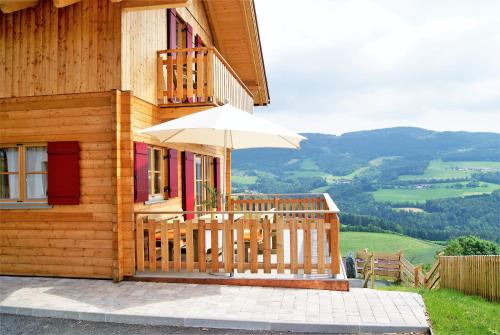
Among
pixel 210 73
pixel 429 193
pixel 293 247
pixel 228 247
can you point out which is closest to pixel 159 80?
pixel 210 73

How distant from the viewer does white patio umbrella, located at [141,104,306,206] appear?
22.8 ft

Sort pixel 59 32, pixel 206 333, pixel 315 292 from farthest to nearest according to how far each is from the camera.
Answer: pixel 59 32 < pixel 315 292 < pixel 206 333

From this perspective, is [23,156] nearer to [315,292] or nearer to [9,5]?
[9,5]

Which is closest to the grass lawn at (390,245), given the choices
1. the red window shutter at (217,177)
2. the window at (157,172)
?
the red window shutter at (217,177)

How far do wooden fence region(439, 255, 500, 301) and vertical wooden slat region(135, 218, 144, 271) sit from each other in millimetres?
11265

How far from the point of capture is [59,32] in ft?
25.9

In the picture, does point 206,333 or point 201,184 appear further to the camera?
point 201,184

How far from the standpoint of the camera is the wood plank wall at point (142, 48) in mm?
7816

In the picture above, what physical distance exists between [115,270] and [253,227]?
2552 millimetres

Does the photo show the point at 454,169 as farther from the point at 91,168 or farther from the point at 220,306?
the point at 220,306

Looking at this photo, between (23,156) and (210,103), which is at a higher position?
(210,103)

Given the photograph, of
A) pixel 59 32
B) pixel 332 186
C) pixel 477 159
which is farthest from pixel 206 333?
pixel 477 159

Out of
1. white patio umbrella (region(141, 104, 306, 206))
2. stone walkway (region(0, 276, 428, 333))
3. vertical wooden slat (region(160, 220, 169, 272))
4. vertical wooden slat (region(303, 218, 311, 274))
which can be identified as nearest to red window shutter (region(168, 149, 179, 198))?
white patio umbrella (region(141, 104, 306, 206))

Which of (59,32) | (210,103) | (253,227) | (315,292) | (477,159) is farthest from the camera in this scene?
(477,159)
